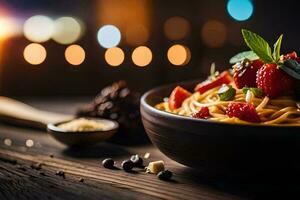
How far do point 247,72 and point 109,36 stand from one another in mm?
4821

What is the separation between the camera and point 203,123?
65.7 inches

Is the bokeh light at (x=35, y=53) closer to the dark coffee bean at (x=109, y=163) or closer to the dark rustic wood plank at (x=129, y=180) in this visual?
the dark rustic wood plank at (x=129, y=180)

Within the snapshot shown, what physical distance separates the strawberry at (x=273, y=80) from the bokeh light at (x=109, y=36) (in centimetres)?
474

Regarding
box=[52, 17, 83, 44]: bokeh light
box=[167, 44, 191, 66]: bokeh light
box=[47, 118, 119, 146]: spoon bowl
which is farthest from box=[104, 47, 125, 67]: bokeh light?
box=[47, 118, 119, 146]: spoon bowl

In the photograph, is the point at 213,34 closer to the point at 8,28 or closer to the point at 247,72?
the point at 8,28

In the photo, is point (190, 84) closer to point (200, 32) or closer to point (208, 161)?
point (208, 161)

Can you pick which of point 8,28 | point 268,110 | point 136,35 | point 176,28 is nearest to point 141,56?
point 136,35

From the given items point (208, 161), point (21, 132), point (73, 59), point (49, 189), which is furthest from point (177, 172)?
point (73, 59)

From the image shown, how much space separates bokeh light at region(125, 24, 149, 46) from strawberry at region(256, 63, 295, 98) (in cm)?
473

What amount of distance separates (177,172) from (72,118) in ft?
3.03

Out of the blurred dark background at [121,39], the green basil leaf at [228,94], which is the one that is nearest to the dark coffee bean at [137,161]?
the green basil leaf at [228,94]

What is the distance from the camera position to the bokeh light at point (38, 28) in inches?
253

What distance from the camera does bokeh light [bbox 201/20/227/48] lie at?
6577 mm

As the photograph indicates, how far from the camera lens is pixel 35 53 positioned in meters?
6.40
